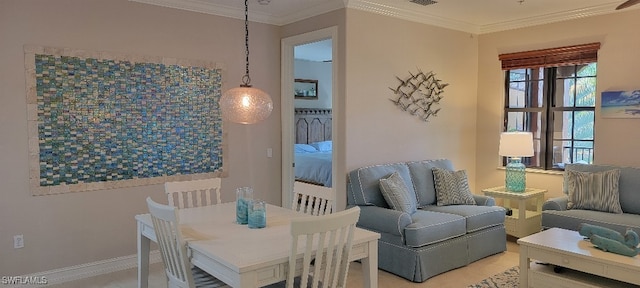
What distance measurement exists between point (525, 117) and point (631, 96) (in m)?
1.17

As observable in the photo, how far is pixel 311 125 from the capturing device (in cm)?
856

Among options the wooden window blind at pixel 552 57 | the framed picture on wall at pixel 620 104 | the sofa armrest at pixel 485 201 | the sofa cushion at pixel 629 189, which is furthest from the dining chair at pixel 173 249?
the wooden window blind at pixel 552 57

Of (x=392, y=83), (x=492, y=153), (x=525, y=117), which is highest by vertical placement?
(x=392, y=83)

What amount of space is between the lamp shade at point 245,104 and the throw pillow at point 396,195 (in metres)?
1.62

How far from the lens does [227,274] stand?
7.27 feet

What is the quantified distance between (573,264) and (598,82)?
2.49 m

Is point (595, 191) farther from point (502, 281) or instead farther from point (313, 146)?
point (313, 146)

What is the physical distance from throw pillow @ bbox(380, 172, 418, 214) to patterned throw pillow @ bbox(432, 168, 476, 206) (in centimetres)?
51

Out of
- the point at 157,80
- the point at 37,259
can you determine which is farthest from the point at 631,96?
the point at 37,259

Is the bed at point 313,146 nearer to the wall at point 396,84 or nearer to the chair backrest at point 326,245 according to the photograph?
the wall at point 396,84

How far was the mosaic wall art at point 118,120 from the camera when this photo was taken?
3.79 metres

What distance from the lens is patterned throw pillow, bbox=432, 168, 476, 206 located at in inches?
184

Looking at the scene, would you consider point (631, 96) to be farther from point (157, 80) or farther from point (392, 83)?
point (157, 80)

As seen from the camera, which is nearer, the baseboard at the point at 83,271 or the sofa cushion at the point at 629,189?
the baseboard at the point at 83,271
